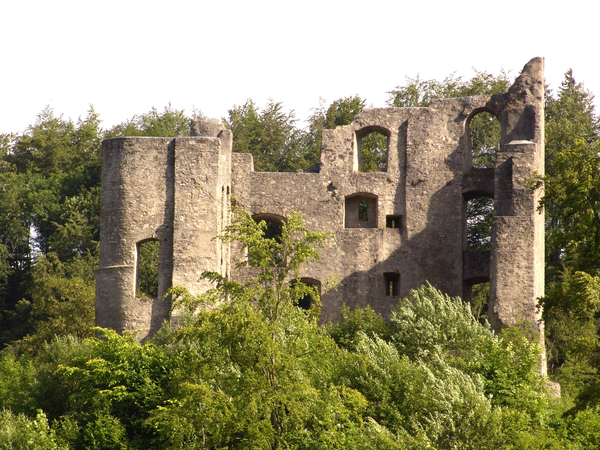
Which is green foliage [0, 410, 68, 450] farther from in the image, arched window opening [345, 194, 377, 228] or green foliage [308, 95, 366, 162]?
green foliage [308, 95, 366, 162]

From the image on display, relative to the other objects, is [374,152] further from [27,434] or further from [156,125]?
[27,434]

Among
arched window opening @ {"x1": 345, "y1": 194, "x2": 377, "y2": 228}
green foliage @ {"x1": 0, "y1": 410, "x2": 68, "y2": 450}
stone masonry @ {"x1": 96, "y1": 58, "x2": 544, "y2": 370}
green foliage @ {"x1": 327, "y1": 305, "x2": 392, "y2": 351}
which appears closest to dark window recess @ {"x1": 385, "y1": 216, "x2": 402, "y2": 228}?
stone masonry @ {"x1": 96, "y1": 58, "x2": 544, "y2": 370}

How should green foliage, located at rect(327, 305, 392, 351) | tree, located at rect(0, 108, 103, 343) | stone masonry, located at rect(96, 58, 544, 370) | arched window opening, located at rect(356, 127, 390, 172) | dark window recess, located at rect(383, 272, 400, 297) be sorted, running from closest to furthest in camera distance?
green foliage, located at rect(327, 305, 392, 351), stone masonry, located at rect(96, 58, 544, 370), dark window recess, located at rect(383, 272, 400, 297), arched window opening, located at rect(356, 127, 390, 172), tree, located at rect(0, 108, 103, 343)

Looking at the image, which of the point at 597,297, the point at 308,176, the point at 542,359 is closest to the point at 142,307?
the point at 308,176

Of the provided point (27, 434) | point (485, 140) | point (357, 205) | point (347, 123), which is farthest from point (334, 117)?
point (27, 434)

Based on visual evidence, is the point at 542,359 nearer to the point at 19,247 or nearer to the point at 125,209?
the point at 125,209

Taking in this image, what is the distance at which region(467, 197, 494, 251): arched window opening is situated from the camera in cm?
3334

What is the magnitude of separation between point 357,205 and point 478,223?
8688mm

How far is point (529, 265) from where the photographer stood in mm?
22703

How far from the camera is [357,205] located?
2631 centimetres

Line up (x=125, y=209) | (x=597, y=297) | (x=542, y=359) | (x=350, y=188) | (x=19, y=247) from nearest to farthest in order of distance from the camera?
(x=597, y=297) < (x=542, y=359) < (x=125, y=209) < (x=350, y=188) < (x=19, y=247)

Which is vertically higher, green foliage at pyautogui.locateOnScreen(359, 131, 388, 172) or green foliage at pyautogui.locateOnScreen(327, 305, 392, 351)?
green foliage at pyautogui.locateOnScreen(359, 131, 388, 172)

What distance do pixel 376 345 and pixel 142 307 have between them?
6510 mm

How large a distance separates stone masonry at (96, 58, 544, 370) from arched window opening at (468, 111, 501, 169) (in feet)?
27.6
